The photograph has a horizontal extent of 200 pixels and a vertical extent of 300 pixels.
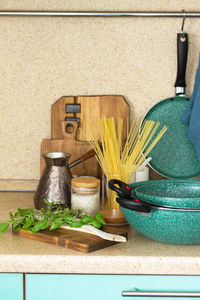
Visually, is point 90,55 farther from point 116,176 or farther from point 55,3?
point 116,176

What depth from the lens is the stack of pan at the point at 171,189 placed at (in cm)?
97

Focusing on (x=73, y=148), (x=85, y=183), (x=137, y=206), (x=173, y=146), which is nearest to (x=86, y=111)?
(x=73, y=148)

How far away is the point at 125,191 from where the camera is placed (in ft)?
3.47

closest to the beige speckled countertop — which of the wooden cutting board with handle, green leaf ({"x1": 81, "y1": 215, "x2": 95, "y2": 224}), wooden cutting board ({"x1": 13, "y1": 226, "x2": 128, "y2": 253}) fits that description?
wooden cutting board ({"x1": 13, "y1": 226, "x2": 128, "y2": 253})

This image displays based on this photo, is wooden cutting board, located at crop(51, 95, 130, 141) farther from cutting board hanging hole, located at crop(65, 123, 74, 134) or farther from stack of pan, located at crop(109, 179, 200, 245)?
stack of pan, located at crop(109, 179, 200, 245)

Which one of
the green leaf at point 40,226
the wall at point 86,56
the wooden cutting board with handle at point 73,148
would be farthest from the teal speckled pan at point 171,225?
the wall at point 86,56

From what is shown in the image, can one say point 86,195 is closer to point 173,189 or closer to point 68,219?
point 68,219

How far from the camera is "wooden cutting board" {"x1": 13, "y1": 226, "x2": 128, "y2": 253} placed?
0.98 m

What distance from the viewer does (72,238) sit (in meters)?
1.01

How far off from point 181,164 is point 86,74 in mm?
489
